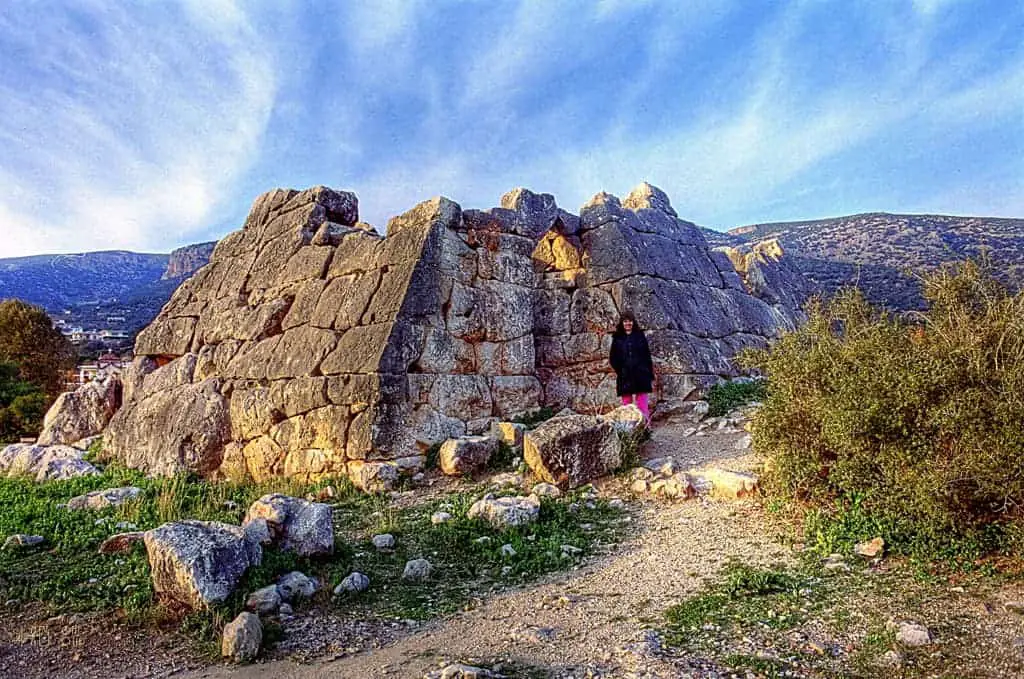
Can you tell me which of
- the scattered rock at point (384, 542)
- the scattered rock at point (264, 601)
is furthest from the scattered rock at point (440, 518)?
the scattered rock at point (264, 601)

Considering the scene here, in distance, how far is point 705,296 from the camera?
45.5 feet

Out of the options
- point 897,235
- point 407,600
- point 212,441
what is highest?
point 897,235

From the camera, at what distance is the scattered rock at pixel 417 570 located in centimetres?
537

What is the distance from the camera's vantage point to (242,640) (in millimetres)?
4098


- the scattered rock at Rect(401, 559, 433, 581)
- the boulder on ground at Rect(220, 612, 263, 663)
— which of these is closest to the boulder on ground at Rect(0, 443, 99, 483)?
the scattered rock at Rect(401, 559, 433, 581)

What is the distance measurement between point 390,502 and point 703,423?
518 centimetres

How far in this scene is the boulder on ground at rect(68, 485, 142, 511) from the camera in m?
8.08

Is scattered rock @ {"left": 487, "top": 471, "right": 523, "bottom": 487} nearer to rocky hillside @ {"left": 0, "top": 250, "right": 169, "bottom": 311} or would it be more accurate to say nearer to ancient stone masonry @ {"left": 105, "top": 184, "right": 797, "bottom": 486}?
ancient stone masonry @ {"left": 105, "top": 184, "right": 797, "bottom": 486}

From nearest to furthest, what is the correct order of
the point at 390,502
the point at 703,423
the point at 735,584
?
1. the point at 735,584
2. the point at 390,502
3. the point at 703,423

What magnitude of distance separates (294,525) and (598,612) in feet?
9.33

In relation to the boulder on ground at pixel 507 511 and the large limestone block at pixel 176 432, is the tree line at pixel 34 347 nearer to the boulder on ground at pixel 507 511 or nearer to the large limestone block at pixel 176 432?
the large limestone block at pixel 176 432

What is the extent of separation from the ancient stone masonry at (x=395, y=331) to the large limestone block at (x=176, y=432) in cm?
3

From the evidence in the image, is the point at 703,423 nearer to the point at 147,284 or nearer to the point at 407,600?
the point at 407,600

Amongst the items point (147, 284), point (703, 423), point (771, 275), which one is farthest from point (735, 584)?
point (147, 284)
